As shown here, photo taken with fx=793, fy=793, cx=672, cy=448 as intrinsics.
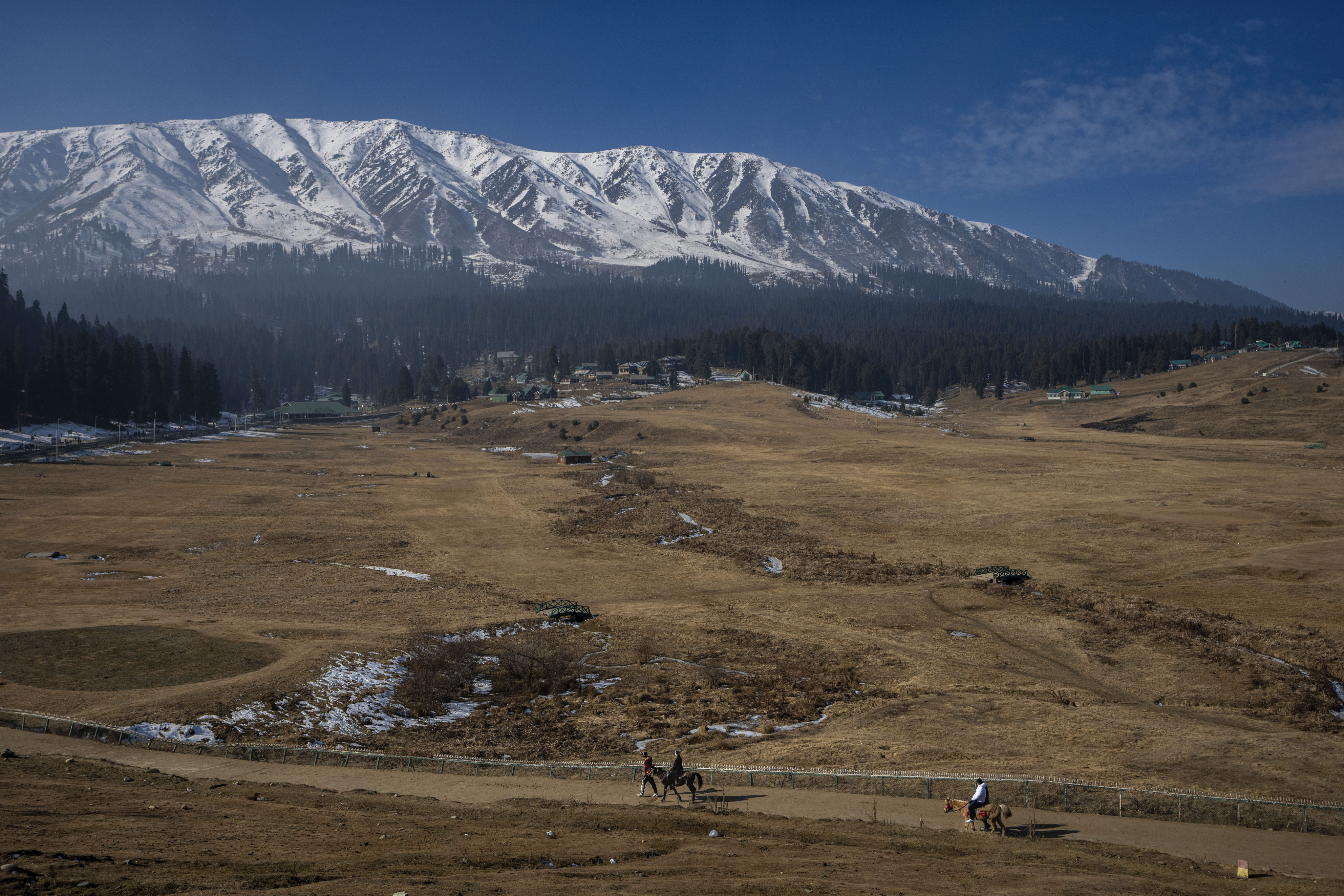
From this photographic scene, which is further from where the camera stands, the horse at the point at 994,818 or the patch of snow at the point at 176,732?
the patch of snow at the point at 176,732

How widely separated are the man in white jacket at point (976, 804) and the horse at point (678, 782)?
743 centimetres

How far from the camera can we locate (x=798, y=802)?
75.7ft

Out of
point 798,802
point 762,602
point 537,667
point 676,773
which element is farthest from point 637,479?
point 798,802

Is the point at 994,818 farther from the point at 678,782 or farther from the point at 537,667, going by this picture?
the point at 537,667

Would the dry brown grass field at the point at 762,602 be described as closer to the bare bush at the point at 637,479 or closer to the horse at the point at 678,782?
the bare bush at the point at 637,479

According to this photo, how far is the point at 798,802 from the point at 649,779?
4.39 meters

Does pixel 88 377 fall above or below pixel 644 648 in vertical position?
above

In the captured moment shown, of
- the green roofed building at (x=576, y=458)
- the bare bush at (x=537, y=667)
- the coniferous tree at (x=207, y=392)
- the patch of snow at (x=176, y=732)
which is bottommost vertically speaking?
the bare bush at (x=537, y=667)

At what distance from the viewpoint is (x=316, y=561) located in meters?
61.9

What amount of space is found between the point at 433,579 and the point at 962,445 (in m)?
87.0

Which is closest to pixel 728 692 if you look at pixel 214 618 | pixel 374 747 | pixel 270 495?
pixel 374 747

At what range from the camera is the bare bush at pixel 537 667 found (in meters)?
36.4

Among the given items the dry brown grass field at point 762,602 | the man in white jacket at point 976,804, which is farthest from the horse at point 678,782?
the man in white jacket at point 976,804

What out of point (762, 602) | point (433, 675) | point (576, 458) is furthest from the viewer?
point (576, 458)
